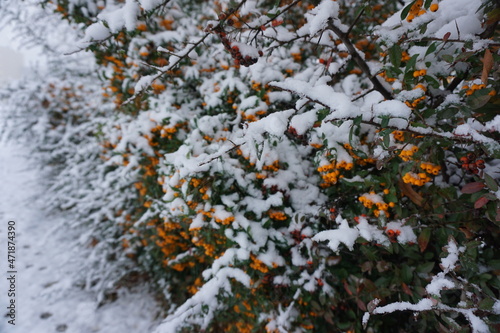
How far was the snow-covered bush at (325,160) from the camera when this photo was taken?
109cm

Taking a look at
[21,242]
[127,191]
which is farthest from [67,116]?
[127,191]

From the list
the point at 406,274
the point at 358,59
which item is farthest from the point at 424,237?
the point at 358,59

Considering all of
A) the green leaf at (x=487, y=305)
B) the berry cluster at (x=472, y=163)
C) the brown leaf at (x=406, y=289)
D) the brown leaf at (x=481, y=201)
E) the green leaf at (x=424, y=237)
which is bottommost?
the brown leaf at (x=406, y=289)

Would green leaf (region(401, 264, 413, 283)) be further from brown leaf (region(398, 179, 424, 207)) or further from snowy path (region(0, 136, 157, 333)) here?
snowy path (region(0, 136, 157, 333))

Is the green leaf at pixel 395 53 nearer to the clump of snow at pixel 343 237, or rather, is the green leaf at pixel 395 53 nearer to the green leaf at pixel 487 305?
the clump of snow at pixel 343 237

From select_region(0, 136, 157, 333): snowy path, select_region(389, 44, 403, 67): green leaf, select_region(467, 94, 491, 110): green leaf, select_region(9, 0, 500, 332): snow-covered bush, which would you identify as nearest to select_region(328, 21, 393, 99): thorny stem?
select_region(9, 0, 500, 332): snow-covered bush

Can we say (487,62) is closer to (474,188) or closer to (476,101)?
(476,101)

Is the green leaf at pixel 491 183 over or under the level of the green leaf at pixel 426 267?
over

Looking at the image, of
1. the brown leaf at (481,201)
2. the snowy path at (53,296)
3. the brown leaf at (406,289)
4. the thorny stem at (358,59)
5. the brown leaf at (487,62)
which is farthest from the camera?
A: the snowy path at (53,296)

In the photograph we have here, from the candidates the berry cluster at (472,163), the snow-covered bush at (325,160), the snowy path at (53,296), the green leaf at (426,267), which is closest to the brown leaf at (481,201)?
the snow-covered bush at (325,160)

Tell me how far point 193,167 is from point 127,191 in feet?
8.22

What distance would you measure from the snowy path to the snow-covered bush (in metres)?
1.06

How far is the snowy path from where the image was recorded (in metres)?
3.13

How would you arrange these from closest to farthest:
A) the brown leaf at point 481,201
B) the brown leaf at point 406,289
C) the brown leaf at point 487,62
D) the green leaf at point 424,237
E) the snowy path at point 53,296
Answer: the brown leaf at point 487,62 < the brown leaf at point 481,201 < the green leaf at point 424,237 < the brown leaf at point 406,289 < the snowy path at point 53,296
